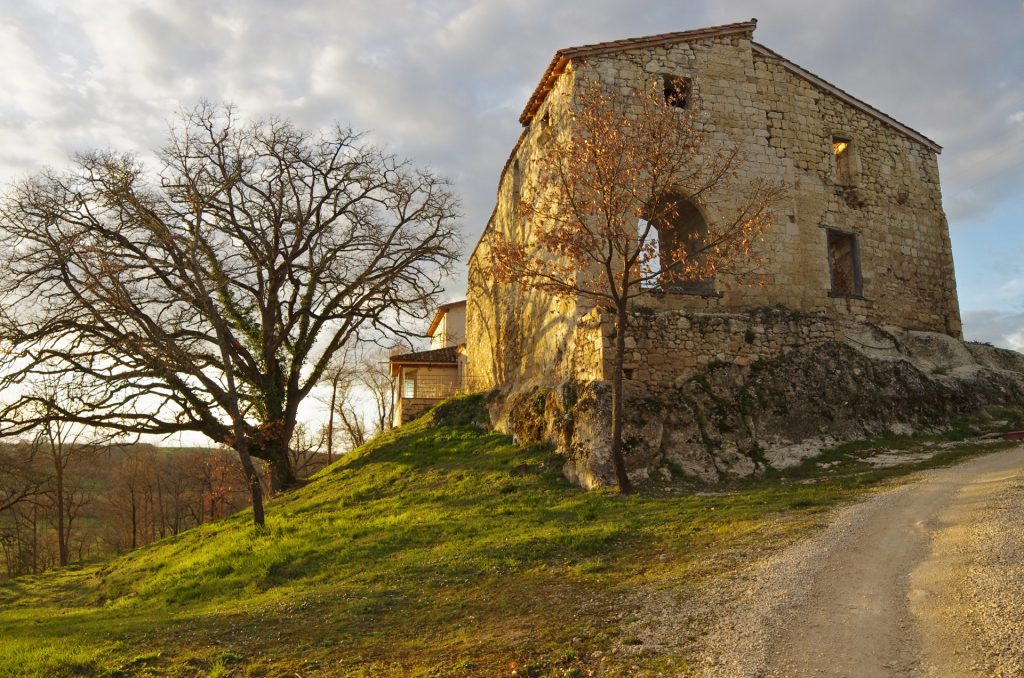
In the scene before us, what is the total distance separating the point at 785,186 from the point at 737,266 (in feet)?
8.91

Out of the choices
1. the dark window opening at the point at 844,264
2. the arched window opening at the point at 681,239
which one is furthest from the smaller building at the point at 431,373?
the dark window opening at the point at 844,264

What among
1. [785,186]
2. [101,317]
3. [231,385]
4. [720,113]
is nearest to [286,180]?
[101,317]

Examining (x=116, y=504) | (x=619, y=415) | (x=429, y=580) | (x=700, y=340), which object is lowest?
(x=116, y=504)

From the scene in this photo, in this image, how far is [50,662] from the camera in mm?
8367

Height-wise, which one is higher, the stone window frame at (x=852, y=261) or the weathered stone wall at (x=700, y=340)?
the stone window frame at (x=852, y=261)

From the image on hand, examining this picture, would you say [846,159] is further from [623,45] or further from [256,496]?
[256,496]

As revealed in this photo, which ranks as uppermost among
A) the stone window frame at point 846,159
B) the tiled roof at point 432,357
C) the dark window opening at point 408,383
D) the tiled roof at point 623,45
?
the tiled roof at point 623,45

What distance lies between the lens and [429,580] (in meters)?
9.93

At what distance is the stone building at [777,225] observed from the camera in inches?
647

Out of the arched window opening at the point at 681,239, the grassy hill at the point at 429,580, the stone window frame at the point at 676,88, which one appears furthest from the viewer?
the stone window frame at the point at 676,88

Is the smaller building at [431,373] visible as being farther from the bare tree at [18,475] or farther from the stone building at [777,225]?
the bare tree at [18,475]

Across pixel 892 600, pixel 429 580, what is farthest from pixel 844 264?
pixel 429 580

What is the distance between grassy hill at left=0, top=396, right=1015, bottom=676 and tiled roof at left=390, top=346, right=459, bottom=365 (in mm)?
12406

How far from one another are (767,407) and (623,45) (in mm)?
9030
